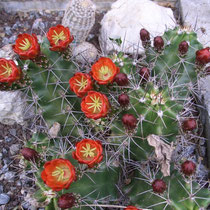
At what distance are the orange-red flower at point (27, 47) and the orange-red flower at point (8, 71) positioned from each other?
0.22ft

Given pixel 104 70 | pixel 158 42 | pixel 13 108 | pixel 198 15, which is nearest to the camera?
pixel 104 70

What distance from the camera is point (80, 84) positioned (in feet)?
4.88

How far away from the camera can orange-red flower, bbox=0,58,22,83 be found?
58.6 inches

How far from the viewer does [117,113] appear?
1558 millimetres

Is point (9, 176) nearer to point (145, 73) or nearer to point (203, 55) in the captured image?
point (145, 73)

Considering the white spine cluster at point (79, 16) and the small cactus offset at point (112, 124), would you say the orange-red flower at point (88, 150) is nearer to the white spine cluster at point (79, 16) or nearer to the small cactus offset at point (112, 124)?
the small cactus offset at point (112, 124)

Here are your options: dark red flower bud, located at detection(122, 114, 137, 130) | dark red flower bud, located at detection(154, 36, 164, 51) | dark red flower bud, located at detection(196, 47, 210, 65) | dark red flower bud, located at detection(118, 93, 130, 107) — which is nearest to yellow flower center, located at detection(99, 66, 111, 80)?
dark red flower bud, located at detection(118, 93, 130, 107)

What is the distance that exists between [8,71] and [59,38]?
32 centimetres

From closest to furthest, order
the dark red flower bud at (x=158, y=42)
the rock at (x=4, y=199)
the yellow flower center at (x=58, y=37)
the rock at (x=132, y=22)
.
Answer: the yellow flower center at (x=58, y=37)
the dark red flower bud at (x=158, y=42)
the rock at (x=4, y=199)
the rock at (x=132, y=22)

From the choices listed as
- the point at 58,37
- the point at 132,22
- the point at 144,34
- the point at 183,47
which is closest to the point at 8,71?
the point at 58,37

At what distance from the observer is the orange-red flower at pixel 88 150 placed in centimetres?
128

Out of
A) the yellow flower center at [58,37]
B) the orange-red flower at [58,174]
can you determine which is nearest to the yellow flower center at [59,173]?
the orange-red flower at [58,174]

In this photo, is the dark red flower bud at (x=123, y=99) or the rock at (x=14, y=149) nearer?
the dark red flower bud at (x=123, y=99)

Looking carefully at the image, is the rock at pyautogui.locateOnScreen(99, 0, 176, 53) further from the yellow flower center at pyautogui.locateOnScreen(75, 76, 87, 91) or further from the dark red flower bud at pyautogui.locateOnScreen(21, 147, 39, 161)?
the dark red flower bud at pyautogui.locateOnScreen(21, 147, 39, 161)
